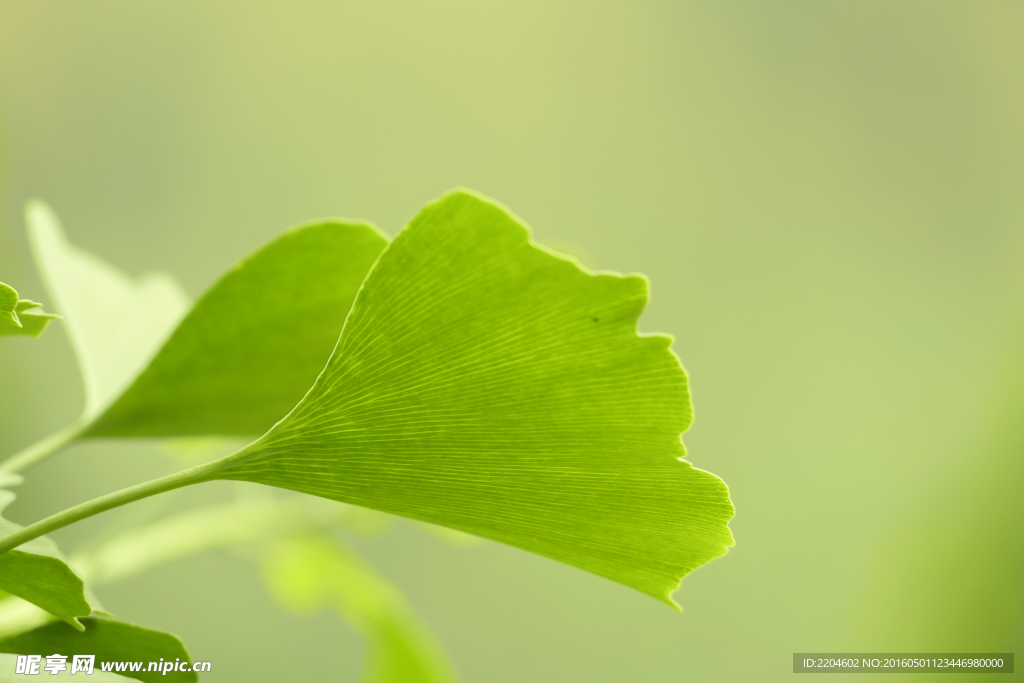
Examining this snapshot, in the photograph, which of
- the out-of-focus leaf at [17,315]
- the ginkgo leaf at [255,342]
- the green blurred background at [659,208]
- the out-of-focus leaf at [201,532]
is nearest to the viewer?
the out-of-focus leaf at [17,315]

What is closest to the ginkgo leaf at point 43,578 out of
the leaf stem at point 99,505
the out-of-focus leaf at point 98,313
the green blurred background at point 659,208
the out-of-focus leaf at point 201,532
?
the leaf stem at point 99,505

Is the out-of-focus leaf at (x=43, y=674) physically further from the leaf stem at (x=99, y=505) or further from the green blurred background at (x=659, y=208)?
the green blurred background at (x=659, y=208)

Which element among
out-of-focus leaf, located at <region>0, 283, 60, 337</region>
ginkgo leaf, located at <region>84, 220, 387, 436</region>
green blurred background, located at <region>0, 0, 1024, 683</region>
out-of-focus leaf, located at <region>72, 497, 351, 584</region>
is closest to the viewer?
out-of-focus leaf, located at <region>0, 283, 60, 337</region>

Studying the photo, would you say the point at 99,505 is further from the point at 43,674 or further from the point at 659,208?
the point at 659,208

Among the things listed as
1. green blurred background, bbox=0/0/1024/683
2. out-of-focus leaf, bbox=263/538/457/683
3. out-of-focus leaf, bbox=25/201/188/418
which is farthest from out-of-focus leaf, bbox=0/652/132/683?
green blurred background, bbox=0/0/1024/683

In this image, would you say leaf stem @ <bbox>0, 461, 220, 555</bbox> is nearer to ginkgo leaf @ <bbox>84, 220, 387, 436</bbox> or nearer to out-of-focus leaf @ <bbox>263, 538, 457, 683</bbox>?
ginkgo leaf @ <bbox>84, 220, 387, 436</bbox>

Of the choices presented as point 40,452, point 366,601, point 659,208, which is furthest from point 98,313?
point 659,208
